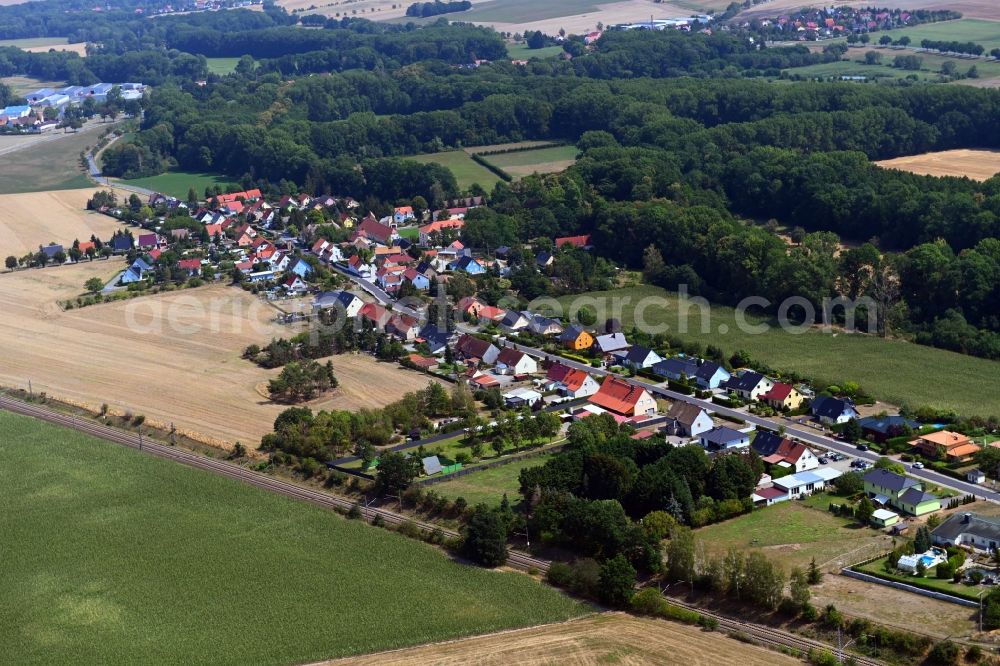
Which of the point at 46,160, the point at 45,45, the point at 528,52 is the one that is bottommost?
the point at 46,160

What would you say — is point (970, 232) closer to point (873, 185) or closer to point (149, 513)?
point (873, 185)

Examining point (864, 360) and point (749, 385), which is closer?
point (749, 385)

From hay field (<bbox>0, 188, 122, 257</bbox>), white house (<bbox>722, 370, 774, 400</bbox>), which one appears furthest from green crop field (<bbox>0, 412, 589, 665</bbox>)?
hay field (<bbox>0, 188, 122, 257</bbox>)

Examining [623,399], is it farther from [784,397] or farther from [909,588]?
[909,588]

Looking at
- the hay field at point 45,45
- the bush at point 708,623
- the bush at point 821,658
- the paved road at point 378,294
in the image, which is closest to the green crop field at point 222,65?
the hay field at point 45,45

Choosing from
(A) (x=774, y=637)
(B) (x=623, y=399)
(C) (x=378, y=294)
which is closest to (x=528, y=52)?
(C) (x=378, y=294)

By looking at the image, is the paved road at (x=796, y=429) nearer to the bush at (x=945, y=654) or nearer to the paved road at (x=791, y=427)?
the paved road at (x=791, y=427)
